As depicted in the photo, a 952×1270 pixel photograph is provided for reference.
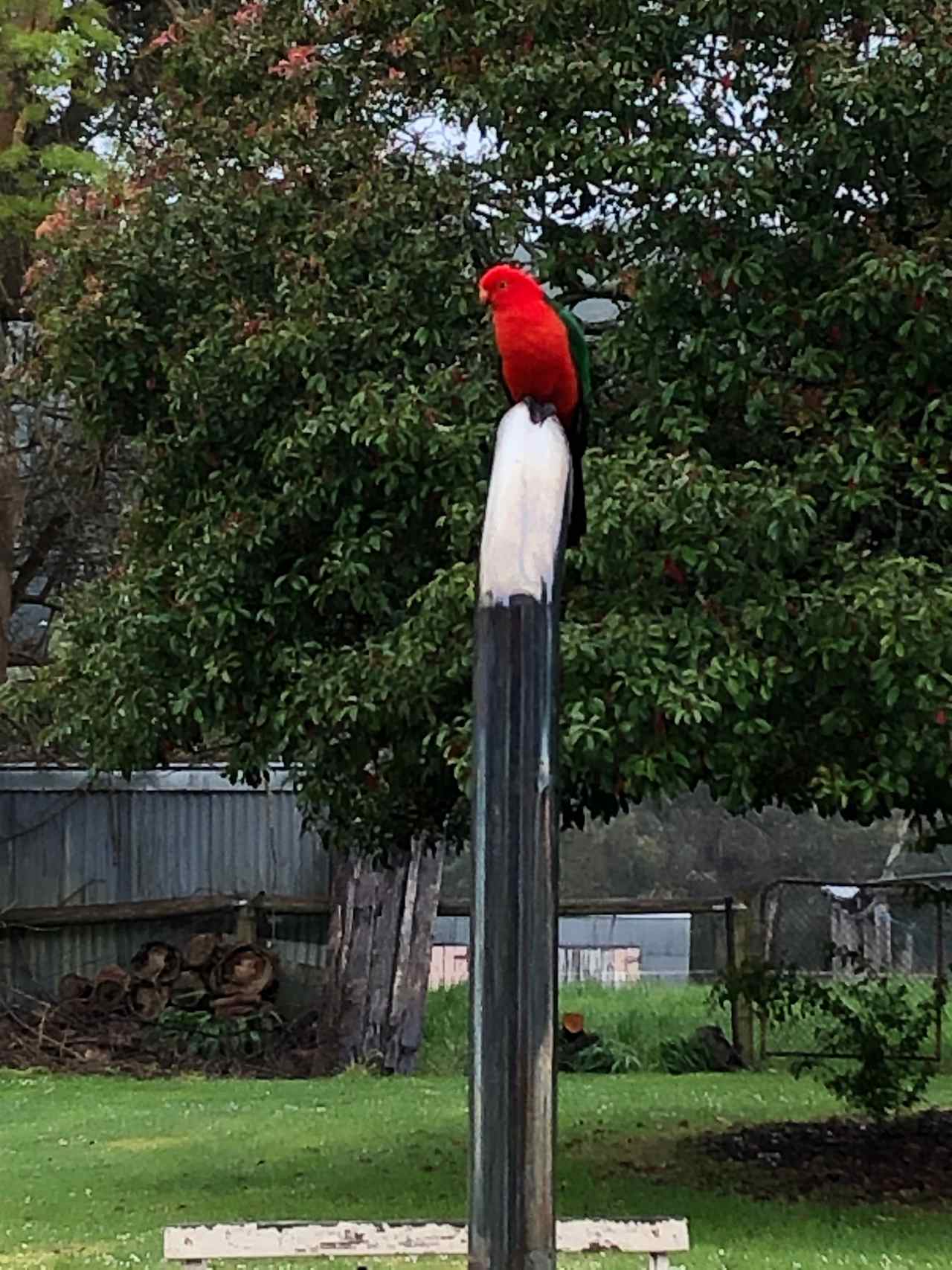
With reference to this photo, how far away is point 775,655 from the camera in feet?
20.5

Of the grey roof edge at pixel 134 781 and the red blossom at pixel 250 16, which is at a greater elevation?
the red blossom at pixel 250 16

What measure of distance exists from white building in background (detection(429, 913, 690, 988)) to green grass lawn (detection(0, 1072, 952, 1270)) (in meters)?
2.45

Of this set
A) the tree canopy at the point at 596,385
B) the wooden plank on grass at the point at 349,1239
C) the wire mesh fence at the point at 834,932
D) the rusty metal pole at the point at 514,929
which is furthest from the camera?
the wire mesh fence at the point at 834,932

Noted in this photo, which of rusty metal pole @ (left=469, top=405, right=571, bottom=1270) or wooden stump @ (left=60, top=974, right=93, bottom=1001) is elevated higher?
rusty metal pole @ (left=469, top=405, right=571, bottom=1270)

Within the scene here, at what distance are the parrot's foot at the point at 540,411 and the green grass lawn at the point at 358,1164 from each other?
3.85m

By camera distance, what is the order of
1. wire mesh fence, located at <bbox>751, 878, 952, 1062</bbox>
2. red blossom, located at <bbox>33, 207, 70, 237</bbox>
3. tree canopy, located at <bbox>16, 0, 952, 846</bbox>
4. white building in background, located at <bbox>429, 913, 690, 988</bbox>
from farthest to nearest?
1. white building in background, located at <bbox>429, 913, 690, 988</bbox>
2. wire mesh fence, located at <bbox>751, 878, 952, 1062</bbox>
3. red blossom, located at <bbox>33, 207, 70, 237</bbox>
4. tree canopy, located at <bbox>16, 0, 952, 846</bbox>

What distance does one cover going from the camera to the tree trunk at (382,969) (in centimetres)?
1423

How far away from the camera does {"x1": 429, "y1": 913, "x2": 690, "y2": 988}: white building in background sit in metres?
16.2

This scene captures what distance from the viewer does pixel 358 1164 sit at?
370 inches

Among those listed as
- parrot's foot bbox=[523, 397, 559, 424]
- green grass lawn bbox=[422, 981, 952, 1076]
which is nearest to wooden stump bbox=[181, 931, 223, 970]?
green grass lawn bbox=[422, 981, 952, 1076]

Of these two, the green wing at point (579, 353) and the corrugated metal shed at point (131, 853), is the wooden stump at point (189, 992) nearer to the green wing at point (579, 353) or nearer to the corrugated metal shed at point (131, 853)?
the corrugated metal shed at point (131, 853)

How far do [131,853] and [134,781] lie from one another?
1.77 feet

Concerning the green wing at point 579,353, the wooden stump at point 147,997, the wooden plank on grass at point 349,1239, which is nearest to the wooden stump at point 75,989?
the wooden stump at point 147,997

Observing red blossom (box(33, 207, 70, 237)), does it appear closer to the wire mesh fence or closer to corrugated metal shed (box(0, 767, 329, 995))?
corrugated metal shed (box(0, 767, 329, 995))
